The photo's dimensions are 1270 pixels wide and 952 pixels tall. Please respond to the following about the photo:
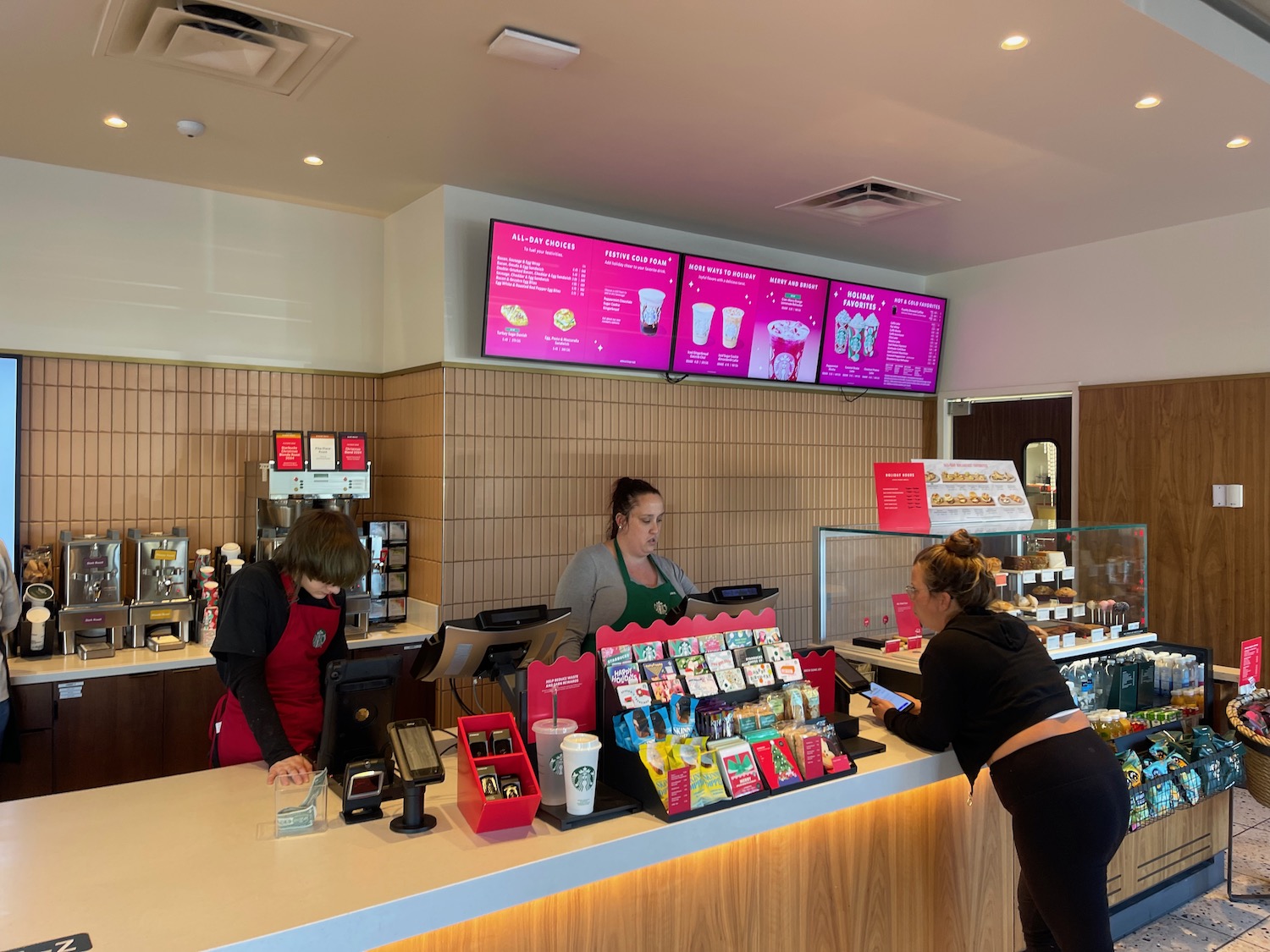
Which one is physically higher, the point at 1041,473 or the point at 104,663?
the point at 1041,473

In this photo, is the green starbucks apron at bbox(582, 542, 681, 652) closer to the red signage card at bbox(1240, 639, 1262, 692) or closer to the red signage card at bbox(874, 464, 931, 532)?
the red signage card at bbox(874, 464, 931, 532)

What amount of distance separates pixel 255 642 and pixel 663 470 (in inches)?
121

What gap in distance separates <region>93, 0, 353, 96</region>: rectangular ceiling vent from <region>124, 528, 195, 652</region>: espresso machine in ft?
6.60

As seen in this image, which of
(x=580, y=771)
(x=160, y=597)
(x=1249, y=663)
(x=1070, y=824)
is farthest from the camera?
(x=160, y=597)

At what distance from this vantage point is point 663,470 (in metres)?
5.25

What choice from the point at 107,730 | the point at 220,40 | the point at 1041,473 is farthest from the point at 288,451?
the point at 1041,473

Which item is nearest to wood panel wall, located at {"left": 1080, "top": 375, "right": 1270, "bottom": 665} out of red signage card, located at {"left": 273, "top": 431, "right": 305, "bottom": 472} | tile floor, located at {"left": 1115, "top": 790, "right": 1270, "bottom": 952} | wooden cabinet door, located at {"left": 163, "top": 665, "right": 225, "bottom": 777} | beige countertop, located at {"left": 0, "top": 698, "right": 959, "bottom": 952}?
tile floor, located at {"left": 1115, "top": 790, "right": 1270, "bottom": 952}

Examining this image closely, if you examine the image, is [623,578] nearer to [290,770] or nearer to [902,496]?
[902,496]

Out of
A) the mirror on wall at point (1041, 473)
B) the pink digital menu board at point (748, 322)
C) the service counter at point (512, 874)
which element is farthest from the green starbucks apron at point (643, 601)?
the mirror on wall at point (1041, 473)

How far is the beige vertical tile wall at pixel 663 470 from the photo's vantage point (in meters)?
4.56

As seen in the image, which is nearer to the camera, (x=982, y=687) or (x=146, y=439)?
(x=982, y=687)

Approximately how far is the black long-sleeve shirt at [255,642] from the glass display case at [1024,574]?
6.53 ft

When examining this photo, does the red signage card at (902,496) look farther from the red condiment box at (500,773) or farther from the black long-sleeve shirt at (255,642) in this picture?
the black long-sleeve shirt at (255,642)

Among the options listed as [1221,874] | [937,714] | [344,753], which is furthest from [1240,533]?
[344,753]
